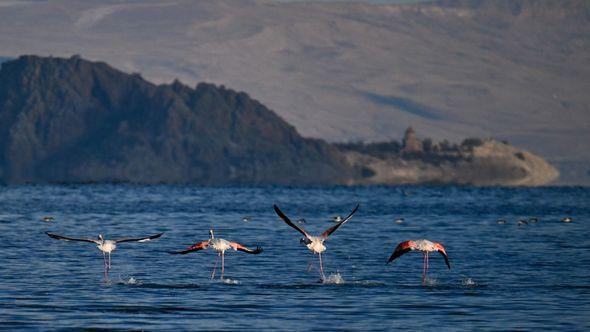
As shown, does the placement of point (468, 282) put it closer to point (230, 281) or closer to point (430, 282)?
point (430, 282)

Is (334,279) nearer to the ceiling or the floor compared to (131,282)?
nearer to the floor

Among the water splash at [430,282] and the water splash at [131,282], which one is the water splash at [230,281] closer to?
the water splash at [131,282]

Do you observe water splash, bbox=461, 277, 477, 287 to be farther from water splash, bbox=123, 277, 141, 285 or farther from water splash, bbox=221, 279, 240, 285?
water splash, bbox=123, 277, 141, 285

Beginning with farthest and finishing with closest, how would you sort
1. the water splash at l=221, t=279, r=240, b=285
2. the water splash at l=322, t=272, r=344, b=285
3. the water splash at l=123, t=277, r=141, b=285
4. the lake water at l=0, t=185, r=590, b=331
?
1. the water splash at l=322, t=272, r=344, b=285
2. the water splash at l=221, t=279, r=240, b=285
3. the water splash at l=123, t=277, r=141, b=285
4. the lake water at l=0, t=185, r=590, b=331

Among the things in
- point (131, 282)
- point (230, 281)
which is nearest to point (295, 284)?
point (230, 281)

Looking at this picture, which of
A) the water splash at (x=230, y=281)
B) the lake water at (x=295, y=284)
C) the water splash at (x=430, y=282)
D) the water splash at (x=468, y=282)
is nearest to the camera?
the lake water at (x=295, y=284)

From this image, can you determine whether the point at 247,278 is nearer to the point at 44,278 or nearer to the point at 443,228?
the point at 44,278

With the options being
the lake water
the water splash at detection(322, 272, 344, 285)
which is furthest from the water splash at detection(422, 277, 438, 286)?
the water splash at detection(322, 272, 344, 285)

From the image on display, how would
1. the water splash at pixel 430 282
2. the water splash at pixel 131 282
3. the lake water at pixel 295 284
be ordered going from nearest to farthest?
the lake water at pixel 295 284 < the water splash at pixel 131 282 < the water splash at pixel 430 282

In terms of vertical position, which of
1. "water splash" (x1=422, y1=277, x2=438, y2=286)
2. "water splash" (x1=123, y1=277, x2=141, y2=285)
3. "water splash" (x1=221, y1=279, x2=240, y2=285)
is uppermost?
"water splash" (x1=123, y1=277, x2=141, y2=285)

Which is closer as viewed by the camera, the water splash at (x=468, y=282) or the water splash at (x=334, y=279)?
the water splash at (x=468, y=282)

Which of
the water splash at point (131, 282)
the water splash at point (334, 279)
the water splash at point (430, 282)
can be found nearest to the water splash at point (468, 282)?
the water splash at point (430, 282)

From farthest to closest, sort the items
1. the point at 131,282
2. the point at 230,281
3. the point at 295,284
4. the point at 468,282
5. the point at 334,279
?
the point at 334,279 → the point at 468,282 → the point at 230,281 → the point at 295,284 → the point at 131,282

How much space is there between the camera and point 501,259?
1967 inches
